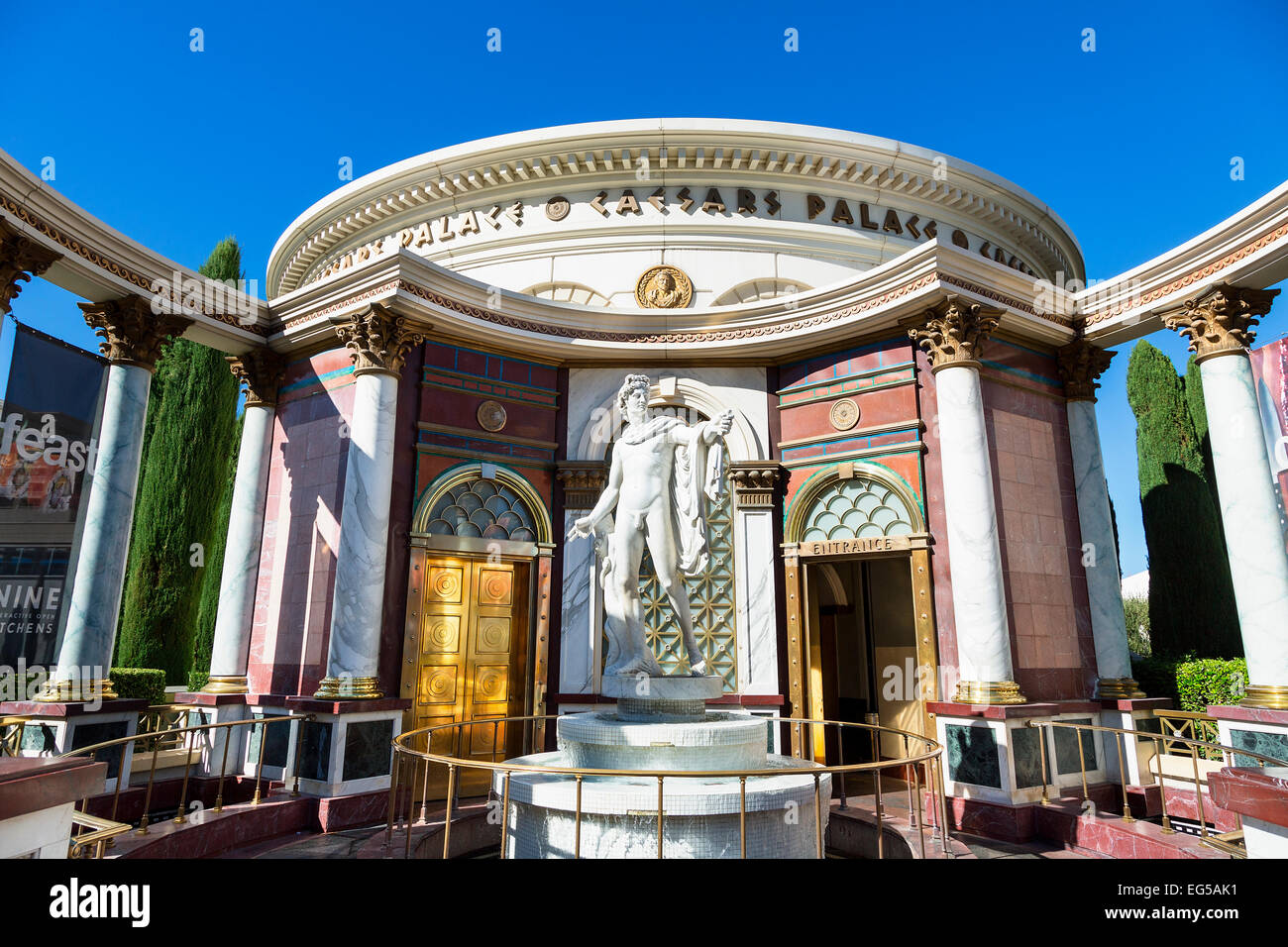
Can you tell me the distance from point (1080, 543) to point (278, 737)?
35.8ft

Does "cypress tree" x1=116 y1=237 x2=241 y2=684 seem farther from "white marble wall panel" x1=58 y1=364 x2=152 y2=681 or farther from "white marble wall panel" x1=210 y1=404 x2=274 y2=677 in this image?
"white marble wall panel" x1=58 y1=364 x2=152 y2=681

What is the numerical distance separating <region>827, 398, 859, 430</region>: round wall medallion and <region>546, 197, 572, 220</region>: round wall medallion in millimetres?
6244

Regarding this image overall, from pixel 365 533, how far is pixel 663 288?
6686 mm

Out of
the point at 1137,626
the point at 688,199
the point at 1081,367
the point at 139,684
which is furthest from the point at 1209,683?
the point at 1137,626

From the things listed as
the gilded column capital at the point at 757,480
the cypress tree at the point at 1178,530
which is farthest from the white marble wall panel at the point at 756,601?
the cypress tree at the point at 1178,530

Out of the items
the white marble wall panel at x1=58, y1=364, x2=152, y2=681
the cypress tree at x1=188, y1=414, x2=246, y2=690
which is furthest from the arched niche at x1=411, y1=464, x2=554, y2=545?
the cypress tree at x1=188, y1=414, x2=246, y2=690

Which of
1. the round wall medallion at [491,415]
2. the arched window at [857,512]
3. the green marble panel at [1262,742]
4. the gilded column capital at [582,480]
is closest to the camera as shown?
the green marble panel at [1262,742]

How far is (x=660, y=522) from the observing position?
7.07 m

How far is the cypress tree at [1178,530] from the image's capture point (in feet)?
58.2

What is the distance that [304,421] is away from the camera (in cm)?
1089

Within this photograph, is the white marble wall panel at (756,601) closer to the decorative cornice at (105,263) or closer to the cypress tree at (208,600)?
the decorative cornice at (105,263)

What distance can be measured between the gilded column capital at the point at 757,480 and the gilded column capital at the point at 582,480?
6.52 feet

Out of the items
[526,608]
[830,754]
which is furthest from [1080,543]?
[526,608]
